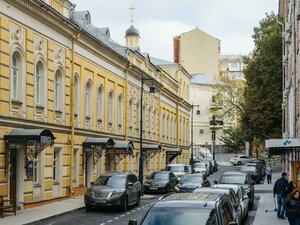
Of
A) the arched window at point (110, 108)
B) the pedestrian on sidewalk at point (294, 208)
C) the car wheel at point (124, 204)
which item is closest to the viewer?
the pedestrian on sidewalk at point (294, 208)

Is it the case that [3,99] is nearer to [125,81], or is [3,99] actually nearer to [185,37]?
[125,81]

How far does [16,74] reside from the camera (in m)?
23.0

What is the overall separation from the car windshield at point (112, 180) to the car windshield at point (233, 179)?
4.77 meters

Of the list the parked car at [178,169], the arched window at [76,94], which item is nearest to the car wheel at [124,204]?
the arched window at [76,94]

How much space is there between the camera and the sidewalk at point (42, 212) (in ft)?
62.5

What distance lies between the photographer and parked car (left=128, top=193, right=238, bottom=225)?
995 cm

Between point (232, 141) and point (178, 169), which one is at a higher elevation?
point (232, 141)

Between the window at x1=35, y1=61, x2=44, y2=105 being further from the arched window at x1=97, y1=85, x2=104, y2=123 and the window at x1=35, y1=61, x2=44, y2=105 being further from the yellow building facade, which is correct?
the arched window at x1=97, y1=85, x2=104, y2=123

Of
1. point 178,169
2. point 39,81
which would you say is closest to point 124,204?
point 39,81

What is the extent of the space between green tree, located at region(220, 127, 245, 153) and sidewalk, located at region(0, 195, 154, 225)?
63.4 meters

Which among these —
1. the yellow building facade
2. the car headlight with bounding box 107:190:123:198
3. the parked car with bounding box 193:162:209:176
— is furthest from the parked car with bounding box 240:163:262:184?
the car headlight with bounding box 107:190:123:198

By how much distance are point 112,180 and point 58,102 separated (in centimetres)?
485

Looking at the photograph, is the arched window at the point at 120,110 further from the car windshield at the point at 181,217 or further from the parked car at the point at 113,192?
the car windshield at the point at 181,217

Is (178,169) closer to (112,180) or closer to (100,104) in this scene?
(100,104)
